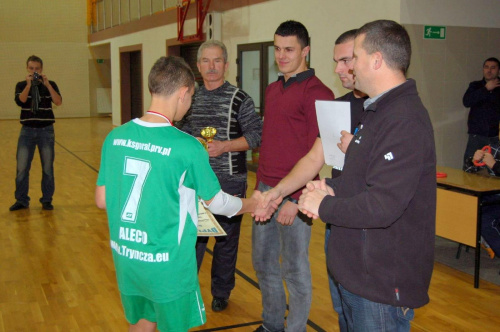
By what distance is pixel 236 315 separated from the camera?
3611 millimetres

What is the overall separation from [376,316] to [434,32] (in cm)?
559

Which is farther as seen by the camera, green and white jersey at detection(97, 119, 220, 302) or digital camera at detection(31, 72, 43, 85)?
digital camera at detection(31, 72, 43, 85)

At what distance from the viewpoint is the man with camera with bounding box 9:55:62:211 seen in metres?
6.34

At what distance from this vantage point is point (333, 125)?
2.38m

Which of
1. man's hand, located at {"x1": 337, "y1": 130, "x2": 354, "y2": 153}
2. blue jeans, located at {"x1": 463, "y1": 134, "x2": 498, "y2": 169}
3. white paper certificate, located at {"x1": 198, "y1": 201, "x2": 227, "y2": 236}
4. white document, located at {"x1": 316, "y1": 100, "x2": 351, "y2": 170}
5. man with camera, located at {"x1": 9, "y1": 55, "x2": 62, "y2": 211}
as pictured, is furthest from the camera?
blue jeans, located at {"x1": 463, "y1": 134, "x2": 498, "y2": 169}

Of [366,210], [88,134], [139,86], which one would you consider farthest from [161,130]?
[139,86]

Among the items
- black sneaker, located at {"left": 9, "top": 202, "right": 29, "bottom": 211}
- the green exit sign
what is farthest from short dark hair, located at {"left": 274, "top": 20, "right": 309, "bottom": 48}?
black sneaker, located at {"left": 9, "top": 202, "right": 29, "bottom": 211}

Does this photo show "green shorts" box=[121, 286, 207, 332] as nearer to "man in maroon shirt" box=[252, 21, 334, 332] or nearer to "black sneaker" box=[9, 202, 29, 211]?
"man in maroon shirt" box=[252, 21, 334, 332]

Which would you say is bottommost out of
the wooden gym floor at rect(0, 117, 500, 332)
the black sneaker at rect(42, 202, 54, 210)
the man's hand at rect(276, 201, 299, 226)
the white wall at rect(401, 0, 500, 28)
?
the wooden gym floor at rect(0, 117, 500, 332)

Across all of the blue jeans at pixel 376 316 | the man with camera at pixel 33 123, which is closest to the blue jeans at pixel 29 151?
the man with camera at pixel 33 123

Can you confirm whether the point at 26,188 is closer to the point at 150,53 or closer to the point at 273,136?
the point at 273,136

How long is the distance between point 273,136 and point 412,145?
4.56 ft

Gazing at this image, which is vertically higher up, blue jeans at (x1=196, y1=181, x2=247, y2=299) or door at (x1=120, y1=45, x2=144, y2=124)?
door at (x1=120, y1=45, x2=144, y2=124)

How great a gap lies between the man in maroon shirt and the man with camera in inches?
167
